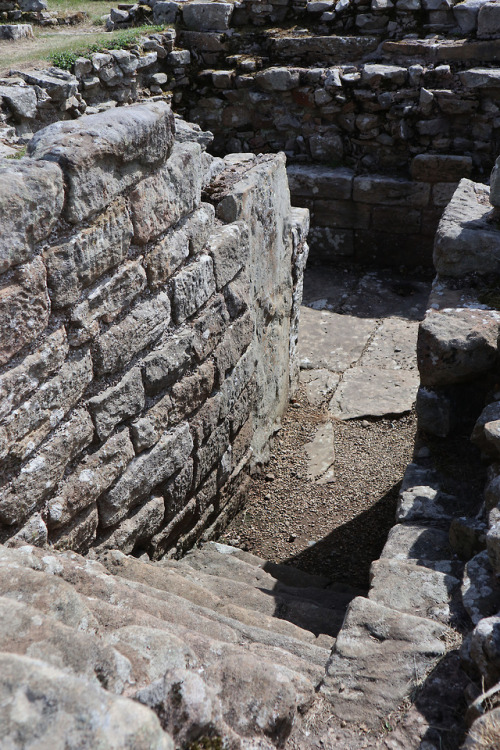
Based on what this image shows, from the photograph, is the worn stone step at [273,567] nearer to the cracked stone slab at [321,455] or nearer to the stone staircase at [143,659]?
the stone staircase at [143,659]

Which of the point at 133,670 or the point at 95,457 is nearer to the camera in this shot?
the point at 133,670

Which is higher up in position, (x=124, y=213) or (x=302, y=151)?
(x=124, y=213)

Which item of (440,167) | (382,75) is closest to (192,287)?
(440,167)

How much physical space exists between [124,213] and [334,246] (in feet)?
18.6

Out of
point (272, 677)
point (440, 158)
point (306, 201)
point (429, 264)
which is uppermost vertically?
point (272, 677)

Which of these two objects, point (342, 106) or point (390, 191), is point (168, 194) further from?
point (342, 106)

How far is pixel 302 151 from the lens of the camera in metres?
8.24

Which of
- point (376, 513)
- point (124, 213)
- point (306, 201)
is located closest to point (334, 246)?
point (306, 201)

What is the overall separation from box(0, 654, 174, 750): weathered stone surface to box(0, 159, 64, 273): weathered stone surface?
1.41 meters

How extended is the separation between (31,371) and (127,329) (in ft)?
1.97

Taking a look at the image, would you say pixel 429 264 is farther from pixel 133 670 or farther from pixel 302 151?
pixel 133 670

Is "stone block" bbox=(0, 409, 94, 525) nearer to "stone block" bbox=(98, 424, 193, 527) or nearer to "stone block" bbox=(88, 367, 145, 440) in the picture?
"stone block" bbox=(88, 367, 145, 440)

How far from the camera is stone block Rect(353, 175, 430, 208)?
7.59m

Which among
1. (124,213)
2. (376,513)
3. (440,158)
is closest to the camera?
(124,213)
